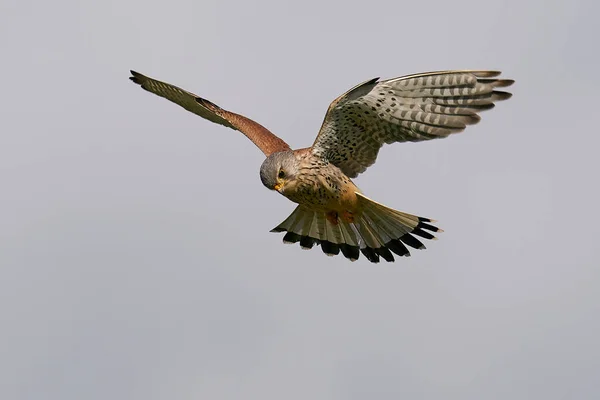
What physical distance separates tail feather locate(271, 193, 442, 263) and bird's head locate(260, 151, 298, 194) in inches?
34.0

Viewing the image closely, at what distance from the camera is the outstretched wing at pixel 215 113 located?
12.6 m

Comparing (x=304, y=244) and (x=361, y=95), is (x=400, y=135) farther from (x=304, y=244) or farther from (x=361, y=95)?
(x=304, y=244)

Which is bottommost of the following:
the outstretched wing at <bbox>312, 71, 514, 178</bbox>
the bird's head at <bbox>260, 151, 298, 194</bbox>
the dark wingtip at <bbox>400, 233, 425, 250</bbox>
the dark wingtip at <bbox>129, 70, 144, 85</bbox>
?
the bird's head at <bbox>260, 151, 298, 194</bbox>

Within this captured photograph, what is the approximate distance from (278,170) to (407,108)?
1466mm

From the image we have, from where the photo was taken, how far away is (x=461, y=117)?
36.4 ft

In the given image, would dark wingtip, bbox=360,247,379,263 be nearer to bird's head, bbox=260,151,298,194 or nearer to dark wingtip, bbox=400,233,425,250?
dark wingtip, bbox=400,233,425,250

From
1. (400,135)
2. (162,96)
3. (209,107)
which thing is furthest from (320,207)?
(162,96)

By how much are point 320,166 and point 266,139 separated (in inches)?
43.3

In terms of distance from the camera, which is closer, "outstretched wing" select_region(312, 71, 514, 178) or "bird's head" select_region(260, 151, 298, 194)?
"outstretched wing" select_region(312, 71, 514, 178)

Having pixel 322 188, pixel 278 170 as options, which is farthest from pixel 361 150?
pixel 278 170

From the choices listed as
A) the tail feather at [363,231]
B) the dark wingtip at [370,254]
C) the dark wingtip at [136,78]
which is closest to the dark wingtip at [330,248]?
the tail feather at [363,231]

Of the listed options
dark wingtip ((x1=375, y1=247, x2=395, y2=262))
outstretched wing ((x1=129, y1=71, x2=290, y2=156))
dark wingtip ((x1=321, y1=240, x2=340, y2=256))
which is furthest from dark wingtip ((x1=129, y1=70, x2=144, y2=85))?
dark wingtip ((x1=375, y1=247, x2=395, y2=262))

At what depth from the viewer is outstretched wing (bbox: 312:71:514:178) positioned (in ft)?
35.8

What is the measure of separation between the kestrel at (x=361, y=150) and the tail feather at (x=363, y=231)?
1 centimetres
